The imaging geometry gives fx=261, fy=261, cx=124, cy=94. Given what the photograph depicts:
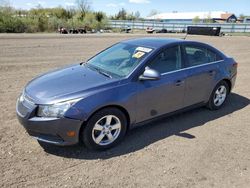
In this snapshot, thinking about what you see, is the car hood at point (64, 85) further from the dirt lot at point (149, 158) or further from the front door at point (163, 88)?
the dirt lot at point (149, 158)

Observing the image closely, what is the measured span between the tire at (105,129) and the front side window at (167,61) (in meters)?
1.04

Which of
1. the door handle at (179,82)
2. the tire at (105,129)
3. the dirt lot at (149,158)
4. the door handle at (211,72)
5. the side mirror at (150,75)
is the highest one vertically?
the side mirror at (150,75)

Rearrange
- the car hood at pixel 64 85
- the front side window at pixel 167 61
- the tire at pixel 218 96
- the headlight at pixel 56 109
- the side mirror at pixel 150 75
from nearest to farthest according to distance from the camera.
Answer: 1. the headlight at pixel 56 109
2. the car hood at pixel 64 85
3. the side mirror at pixel 150 75
4. the front side window at pixel 167 61
5. the tire at pixel 218 96

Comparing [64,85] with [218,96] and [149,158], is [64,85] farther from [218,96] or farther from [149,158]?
[218,96]

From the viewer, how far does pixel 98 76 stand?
415 centimetres

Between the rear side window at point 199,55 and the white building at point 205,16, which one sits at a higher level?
the white building at point 205,16

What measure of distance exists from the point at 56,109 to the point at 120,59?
1.62 meters

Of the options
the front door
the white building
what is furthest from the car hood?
the white building

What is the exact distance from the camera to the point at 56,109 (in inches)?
135

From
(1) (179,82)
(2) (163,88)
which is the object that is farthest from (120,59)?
(1) (179,82)

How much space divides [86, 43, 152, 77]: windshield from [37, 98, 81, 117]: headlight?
39.9 inches

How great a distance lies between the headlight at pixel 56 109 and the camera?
3426 millimetres

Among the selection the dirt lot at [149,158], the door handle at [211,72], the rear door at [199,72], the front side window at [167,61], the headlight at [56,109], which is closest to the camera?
the dirt lot at [149,158]

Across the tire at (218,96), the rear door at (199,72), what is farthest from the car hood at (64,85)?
the tire at (218,96)
